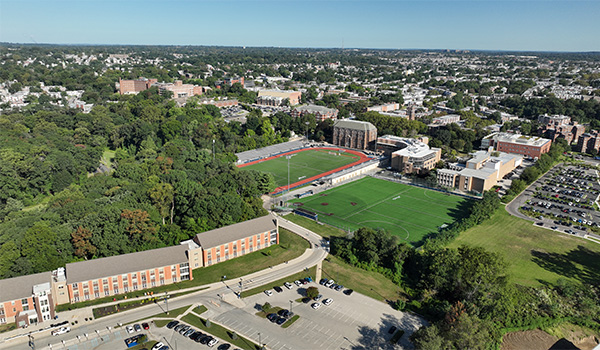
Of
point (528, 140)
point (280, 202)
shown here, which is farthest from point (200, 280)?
point (528, 140)

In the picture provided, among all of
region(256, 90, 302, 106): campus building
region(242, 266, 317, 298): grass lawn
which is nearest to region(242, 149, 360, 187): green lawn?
region(242, 266, 317, 298): grass lawn

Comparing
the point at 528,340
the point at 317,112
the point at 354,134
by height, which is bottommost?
the point at 528,340

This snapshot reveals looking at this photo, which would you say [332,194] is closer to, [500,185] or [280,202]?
[280,202]

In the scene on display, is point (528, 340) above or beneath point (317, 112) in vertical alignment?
beneath

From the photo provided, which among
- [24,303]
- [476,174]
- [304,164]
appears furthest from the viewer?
[304,164]

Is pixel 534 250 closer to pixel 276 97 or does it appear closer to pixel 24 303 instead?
pixel 24 303

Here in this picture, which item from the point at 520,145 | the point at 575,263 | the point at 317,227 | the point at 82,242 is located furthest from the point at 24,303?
the point at 520,145
